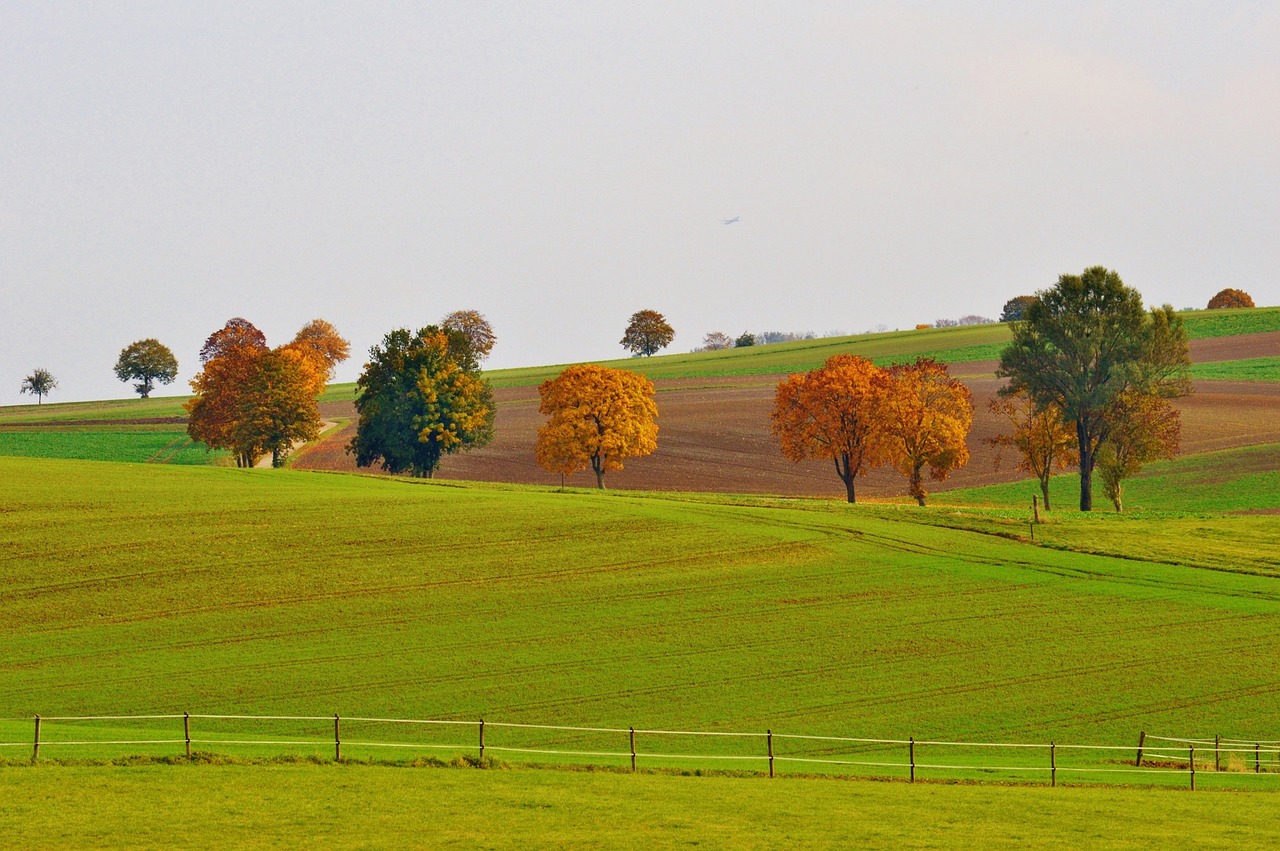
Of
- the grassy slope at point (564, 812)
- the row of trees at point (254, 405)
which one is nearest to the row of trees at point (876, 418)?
the row of trees at point (254, 405)

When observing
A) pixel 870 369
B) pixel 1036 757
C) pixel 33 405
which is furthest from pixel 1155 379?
pixel 33 405

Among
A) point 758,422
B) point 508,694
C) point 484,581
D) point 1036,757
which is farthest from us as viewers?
point 758,422

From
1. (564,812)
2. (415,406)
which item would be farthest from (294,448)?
(564,812)

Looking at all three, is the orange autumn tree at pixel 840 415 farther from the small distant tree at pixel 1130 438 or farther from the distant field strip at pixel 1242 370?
the distant field strip at pixel 1242 370

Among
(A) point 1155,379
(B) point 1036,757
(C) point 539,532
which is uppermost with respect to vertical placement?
(A) point 1155,379

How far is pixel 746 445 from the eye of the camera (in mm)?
111625

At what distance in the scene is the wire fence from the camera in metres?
29.9

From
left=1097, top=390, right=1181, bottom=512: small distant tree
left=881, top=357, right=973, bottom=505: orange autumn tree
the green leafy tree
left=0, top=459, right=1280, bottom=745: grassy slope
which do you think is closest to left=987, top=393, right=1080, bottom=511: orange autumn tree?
left=1097, top=390, right=1181, bottom=512: small distant tree

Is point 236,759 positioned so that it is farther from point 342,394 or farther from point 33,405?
point 33,405

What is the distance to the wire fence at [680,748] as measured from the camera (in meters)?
29.9

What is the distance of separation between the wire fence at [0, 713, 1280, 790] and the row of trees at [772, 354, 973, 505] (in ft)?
168

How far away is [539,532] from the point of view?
5925 cm

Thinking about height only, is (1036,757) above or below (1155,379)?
below

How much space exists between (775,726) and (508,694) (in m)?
7.60
